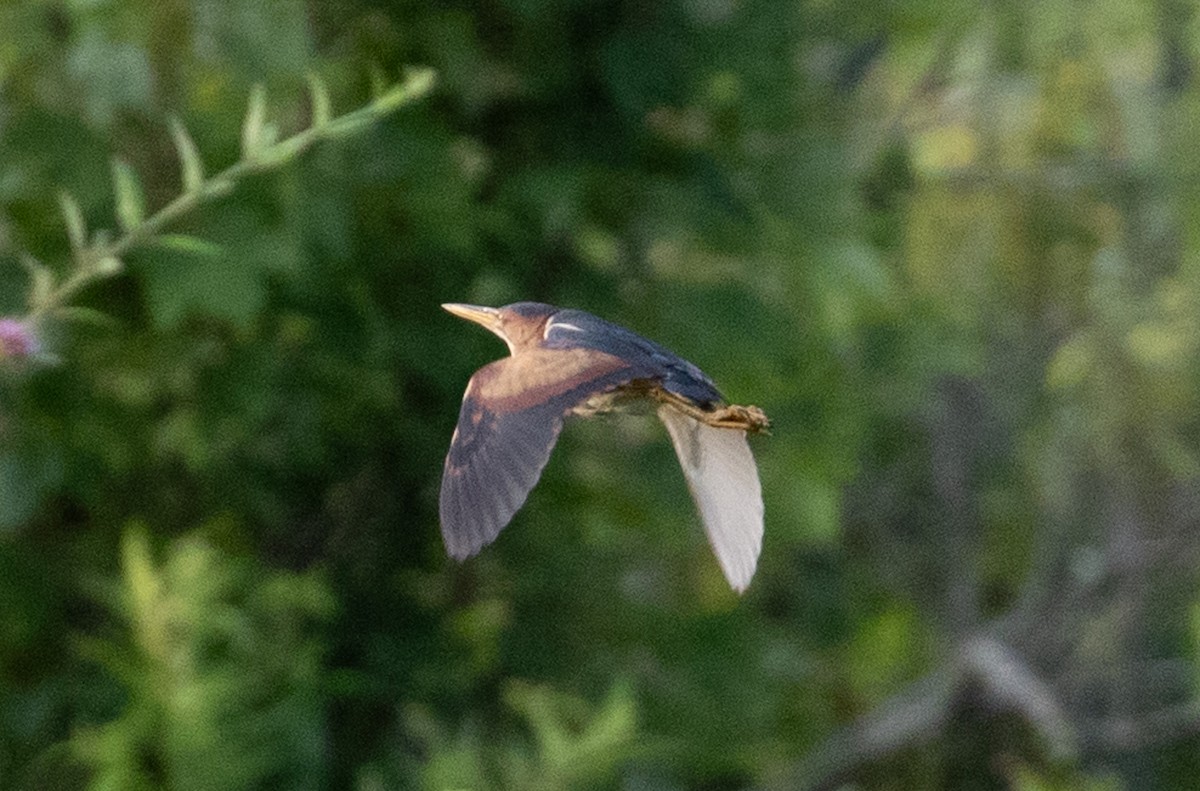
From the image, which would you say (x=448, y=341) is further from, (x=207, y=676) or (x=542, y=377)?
(x=542, y=377)

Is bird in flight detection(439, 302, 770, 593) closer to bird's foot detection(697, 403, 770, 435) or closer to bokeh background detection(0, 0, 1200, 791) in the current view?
bird's foot detection(697, 403, 770, 435)

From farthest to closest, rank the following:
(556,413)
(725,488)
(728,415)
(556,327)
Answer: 1. (725,488)
2. (556,327)
3. (728,415)
4. (556,413)

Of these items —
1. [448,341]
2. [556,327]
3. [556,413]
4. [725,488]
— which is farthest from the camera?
[448,341]

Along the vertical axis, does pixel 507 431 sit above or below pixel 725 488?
below

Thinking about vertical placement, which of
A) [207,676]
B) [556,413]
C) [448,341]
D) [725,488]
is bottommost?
[556,413]

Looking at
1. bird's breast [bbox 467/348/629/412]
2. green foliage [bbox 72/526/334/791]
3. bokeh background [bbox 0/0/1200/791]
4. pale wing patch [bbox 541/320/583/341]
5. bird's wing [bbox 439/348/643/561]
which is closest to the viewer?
bird's wing [bbox 439/348/643/561]

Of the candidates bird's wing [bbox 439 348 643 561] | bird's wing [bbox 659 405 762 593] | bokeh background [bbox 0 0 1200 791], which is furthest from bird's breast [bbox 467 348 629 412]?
bokeh background [bbox 0 0 1200 791]

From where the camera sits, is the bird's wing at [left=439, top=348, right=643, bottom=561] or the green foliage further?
the green foliage

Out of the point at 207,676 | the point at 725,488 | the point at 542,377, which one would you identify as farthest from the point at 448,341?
the point at 542,377
